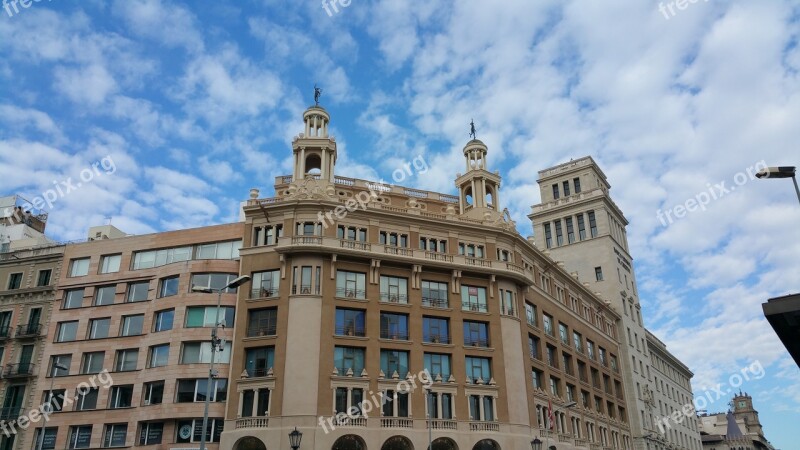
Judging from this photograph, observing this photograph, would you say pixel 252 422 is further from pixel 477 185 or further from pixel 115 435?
pixel 477 185

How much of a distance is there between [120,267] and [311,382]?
21707mm

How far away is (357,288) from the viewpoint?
54469 mm

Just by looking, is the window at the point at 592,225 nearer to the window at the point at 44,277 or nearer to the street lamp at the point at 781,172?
the window at the point at 44,277

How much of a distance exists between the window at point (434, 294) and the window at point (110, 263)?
27.0 meters

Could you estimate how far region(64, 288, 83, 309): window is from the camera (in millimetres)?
58281

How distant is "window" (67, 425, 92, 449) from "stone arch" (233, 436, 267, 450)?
1305 cm

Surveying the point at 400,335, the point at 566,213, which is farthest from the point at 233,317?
the point at 566,213

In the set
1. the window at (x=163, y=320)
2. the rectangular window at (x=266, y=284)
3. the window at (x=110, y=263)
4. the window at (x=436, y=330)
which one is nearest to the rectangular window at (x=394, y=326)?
the window at (x=436, y=330)

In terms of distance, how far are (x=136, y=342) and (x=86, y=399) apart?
19.2 feet

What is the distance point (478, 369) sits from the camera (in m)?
55.7

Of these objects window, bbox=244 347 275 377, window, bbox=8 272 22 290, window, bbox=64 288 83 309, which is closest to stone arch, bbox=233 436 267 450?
window, bbox=244 347 275 377

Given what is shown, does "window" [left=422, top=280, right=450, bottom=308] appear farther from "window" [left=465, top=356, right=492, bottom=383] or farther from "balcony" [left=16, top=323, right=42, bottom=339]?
"balcony" [left=16, top=323, right=42, bottom=339]

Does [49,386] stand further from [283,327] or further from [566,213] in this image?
[566,213]

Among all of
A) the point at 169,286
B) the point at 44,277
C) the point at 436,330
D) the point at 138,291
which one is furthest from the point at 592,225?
the point at 44,277
